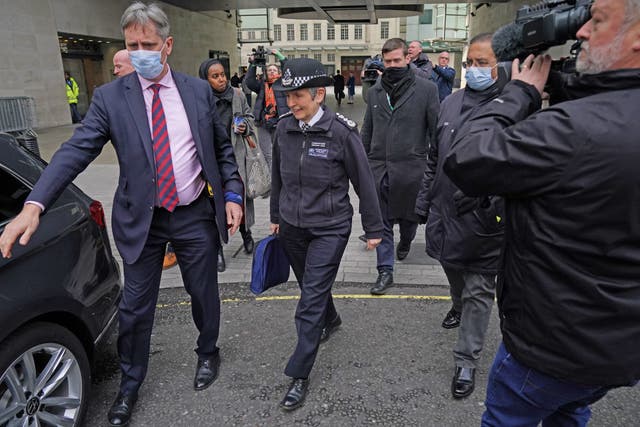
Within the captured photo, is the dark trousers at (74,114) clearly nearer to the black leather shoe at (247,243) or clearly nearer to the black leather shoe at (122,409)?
the black leather shoe at (247,243)

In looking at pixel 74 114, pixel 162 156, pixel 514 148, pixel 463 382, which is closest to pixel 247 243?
pixel 162 156

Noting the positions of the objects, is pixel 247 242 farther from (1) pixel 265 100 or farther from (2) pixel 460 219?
(2) pixel 460 219

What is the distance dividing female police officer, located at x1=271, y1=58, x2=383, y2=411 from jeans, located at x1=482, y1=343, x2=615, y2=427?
117 centimetres

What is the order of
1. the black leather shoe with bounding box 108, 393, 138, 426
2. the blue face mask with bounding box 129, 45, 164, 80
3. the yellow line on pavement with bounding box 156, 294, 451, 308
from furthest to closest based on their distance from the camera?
1. the yellow line on pavement with bounding box 156, 294, 451, 308
2. the black leather shoe with bounding box 108, 393, 138, 426
3. the blue face mask with bounding box 129, 45, 164, 80

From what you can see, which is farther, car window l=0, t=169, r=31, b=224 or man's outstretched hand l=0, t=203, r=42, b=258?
car window l=0, t=169, r=31, b=224

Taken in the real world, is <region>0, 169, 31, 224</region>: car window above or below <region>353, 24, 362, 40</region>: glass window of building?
below

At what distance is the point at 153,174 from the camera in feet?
8.00

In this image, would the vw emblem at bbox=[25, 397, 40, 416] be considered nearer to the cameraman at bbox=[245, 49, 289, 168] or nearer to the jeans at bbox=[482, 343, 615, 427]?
the jeans at bbox=[482, 343, 615, 427]

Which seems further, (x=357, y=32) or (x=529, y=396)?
(x=357, y=32)

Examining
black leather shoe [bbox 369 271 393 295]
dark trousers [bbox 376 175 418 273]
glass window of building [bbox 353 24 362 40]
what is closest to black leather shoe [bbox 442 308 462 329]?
black leather shoe [bbox 369 271 393 295]

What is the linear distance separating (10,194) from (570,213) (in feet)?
8.44

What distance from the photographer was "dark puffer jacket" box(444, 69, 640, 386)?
126 centimetres

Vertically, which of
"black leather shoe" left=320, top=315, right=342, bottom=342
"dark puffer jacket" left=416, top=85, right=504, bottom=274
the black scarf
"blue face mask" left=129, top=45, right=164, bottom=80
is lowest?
"black leather shoe" left=320, top=315, right=342, bottom=342

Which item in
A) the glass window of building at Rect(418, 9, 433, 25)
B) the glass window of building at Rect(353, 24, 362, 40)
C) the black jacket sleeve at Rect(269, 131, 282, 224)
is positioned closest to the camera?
the black jacket sleeve at Rect(269, 131, 282, 224)
